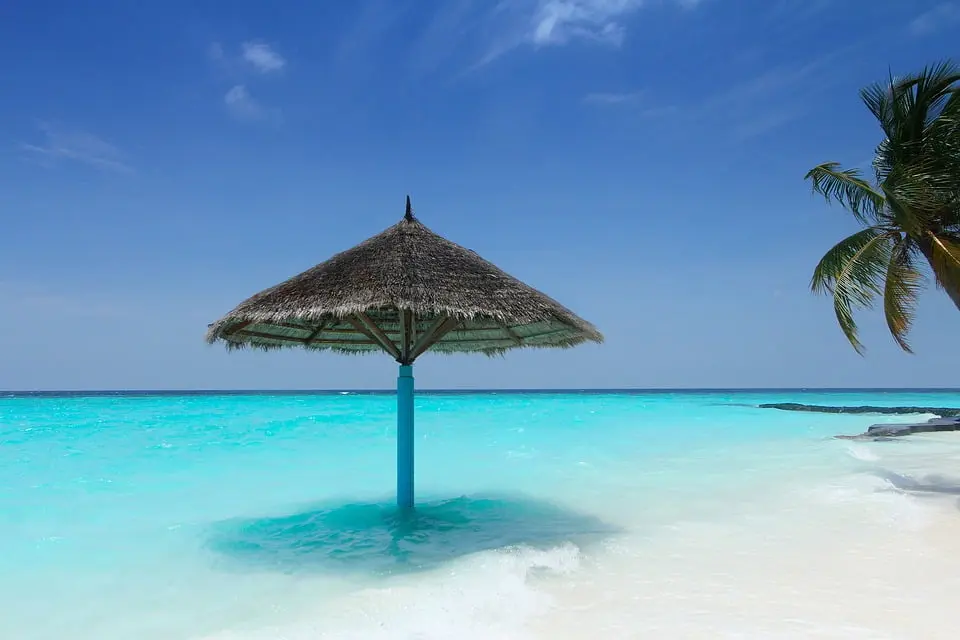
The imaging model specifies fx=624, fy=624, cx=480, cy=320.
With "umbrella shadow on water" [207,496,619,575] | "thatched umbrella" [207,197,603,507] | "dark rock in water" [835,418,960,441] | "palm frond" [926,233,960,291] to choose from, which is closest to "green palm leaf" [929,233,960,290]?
"palm frond" [926,233,960,291]

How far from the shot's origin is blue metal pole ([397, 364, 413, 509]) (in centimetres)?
533

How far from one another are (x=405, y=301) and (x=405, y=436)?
4.80ft

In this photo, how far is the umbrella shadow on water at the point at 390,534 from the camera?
15.4 ft

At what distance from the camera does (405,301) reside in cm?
440

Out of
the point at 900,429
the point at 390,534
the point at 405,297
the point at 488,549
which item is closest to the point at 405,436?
the point at 390,534

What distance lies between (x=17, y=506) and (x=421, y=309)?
19.5 ft

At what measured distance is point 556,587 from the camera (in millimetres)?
3973

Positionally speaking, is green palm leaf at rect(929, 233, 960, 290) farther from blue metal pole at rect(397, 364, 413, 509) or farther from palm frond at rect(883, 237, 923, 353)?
blue metal pole at rect(397, 364, 413, 509)

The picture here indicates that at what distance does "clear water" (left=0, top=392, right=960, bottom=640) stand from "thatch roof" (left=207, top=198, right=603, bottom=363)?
175 cm

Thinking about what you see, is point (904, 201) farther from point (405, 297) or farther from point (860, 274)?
point (405, 297)

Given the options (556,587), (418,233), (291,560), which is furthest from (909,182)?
(291,560)

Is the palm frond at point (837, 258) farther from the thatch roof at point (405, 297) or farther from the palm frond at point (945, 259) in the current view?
the thatch roof at point (405, 297)

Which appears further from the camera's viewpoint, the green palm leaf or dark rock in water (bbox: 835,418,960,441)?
dark rock in water (bbox: 835,418,960,441)

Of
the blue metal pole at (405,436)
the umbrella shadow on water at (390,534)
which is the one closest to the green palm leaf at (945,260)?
the umbrella shadow on water at (390,534)
